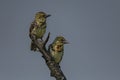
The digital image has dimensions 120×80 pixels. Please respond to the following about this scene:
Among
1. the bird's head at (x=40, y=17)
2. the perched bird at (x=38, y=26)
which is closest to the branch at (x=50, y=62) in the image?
the perched bird at (x=38, y=26)

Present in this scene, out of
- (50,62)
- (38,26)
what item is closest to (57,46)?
(38,26)

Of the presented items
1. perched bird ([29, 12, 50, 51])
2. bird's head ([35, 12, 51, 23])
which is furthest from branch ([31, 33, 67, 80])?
bird's head ([35, 12, 51, 23])

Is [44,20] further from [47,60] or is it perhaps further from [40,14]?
[47,60]

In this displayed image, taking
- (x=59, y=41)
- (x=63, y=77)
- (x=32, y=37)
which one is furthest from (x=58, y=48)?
(x=63, y=77)

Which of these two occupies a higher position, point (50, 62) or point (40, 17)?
point (40, 17)

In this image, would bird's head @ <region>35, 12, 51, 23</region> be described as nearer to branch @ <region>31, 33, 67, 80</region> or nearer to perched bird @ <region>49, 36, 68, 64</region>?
perched bird @ <region>49, 36, 68, 64</region>

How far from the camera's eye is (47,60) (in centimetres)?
245

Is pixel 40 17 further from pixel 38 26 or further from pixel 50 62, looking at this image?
pixel 50 62

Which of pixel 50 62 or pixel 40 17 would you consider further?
pixel 40 17

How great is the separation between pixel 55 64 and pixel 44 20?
956mm

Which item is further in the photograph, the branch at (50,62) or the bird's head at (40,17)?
the bird's head at (40,17)

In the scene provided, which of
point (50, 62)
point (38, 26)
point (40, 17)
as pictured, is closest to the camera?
point (50, 62)

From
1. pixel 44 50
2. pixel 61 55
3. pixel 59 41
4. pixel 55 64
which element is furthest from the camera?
pixel 61 55

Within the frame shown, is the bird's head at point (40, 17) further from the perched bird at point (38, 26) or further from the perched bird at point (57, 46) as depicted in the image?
the perched bird at point (57, 46)
